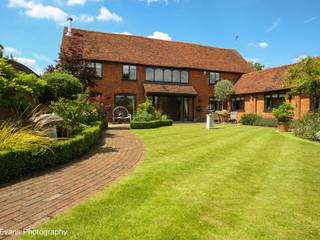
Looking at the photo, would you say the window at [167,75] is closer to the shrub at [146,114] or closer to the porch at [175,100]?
the porch at [175,100]

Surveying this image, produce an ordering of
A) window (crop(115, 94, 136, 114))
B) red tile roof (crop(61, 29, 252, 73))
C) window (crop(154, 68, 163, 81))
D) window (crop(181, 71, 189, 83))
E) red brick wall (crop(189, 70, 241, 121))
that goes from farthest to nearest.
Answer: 1. red brick wall (crop(189, 70, 241, 121))
2. window (crop(181, 71, 189, 83))
3. window (crop(154, 68, 163, 81))
4. window (crop(115, 94, 136, 114))
5. red tile roof (crop(61, 29, 252, 73))

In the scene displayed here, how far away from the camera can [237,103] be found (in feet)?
97.3

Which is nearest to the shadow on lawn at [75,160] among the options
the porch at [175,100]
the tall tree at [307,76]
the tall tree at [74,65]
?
the tall tree at [74,65]

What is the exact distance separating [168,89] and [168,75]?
85.6 inches

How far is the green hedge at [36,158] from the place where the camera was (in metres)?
5.88

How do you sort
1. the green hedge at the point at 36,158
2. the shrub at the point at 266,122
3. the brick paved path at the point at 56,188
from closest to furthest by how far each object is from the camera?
1. the brick paved path at the point at 56,188
2. the green hedge at the point at 36,158
3. the shrub at the point at 266,122

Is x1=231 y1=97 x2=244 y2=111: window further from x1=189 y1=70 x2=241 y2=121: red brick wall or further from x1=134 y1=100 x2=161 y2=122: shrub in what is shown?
x1=134 y1=100 x2=161 y2=122: shrub

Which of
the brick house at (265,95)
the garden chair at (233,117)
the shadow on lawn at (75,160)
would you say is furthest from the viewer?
the garden chair at (233,117)

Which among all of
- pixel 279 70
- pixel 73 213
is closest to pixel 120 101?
pixel 279 70

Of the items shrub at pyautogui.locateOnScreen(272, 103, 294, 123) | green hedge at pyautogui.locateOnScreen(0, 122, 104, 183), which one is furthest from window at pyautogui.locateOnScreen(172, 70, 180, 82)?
green hedge at pyautogui.locateOnScreen(0, 122, 104, 183)

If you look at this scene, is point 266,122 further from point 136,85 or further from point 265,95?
point 136,85

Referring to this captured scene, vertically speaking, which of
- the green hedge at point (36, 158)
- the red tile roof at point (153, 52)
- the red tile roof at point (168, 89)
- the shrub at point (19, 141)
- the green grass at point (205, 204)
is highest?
the red tile roof at point (153, 52)

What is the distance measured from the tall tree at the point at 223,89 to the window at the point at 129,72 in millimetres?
8504

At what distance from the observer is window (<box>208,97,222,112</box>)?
101 ft
